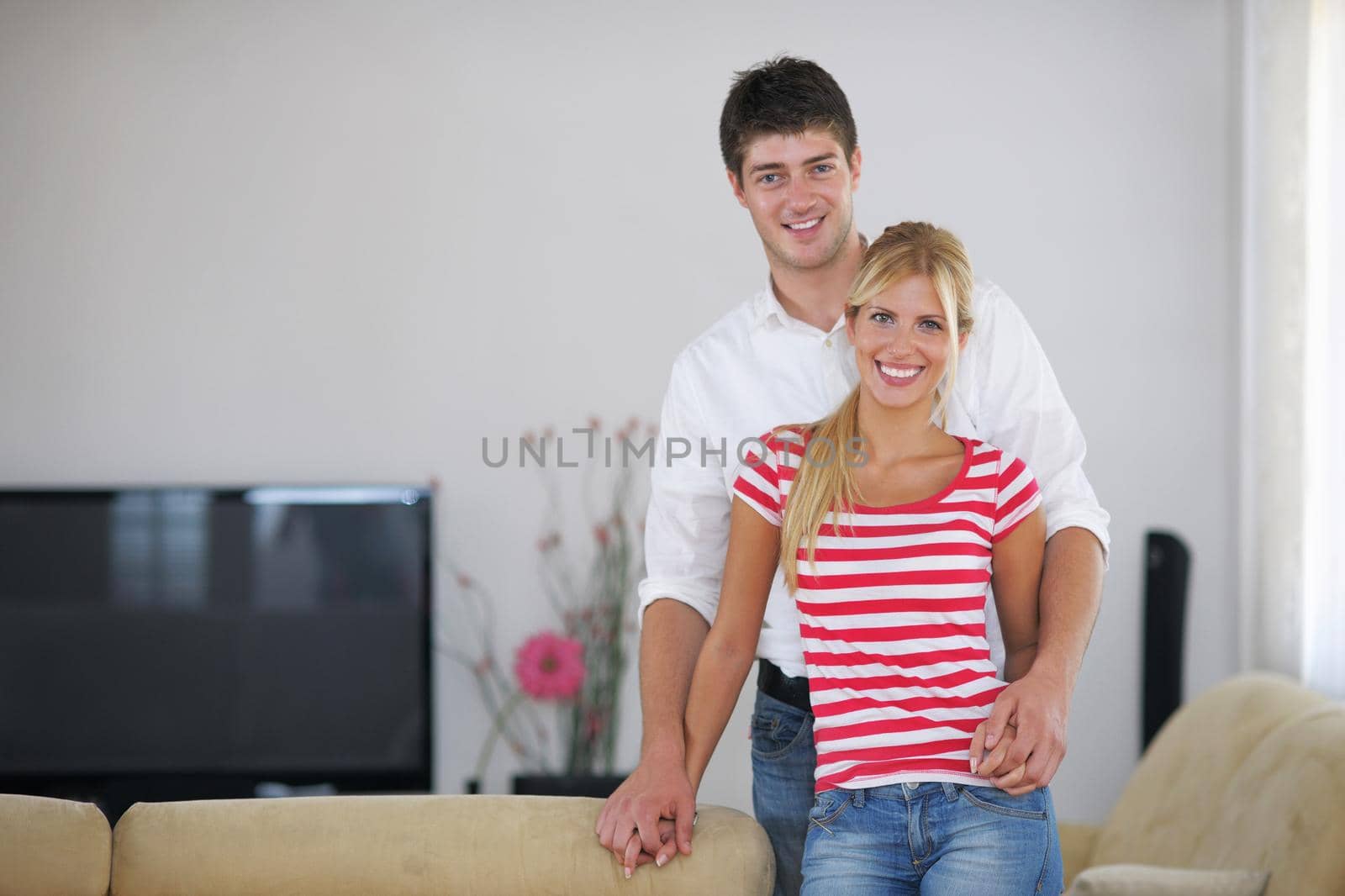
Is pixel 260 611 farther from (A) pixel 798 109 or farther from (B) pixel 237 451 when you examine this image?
(A) pixel 798 109

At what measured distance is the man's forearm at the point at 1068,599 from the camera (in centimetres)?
142

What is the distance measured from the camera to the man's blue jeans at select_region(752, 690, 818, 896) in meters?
1.66

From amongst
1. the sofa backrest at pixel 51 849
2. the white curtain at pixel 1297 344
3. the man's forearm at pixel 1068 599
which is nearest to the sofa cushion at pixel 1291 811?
the white curtain at pixel 1297 344

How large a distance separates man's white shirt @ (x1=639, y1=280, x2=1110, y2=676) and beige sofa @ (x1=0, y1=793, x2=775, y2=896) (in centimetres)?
30

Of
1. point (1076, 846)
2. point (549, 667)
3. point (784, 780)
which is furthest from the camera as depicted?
point (549, 667)

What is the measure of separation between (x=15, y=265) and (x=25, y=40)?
0.63 m

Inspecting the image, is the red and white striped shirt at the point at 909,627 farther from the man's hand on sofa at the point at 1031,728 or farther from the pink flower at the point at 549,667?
the pink flower at the point at 549,667

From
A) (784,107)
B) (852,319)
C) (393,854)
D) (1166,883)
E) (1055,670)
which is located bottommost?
(1166,883)

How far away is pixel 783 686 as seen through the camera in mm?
1696

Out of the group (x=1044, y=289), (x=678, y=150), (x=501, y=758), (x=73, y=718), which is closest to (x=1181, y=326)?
(x=1044, y=289)

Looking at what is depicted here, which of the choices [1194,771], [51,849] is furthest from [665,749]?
[1194,771]

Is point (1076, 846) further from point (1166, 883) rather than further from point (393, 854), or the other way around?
point (393, 854)

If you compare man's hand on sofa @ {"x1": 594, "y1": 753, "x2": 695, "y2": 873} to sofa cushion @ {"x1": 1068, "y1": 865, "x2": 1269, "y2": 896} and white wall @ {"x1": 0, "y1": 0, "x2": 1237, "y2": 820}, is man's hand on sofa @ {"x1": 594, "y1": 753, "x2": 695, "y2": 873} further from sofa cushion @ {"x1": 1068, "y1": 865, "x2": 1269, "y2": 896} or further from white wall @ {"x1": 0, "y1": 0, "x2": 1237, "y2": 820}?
white wall @ {"x1": 0, "y1": 0, "x2": 1237, "y2": 820}

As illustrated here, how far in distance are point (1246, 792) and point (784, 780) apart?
45.5 inches
